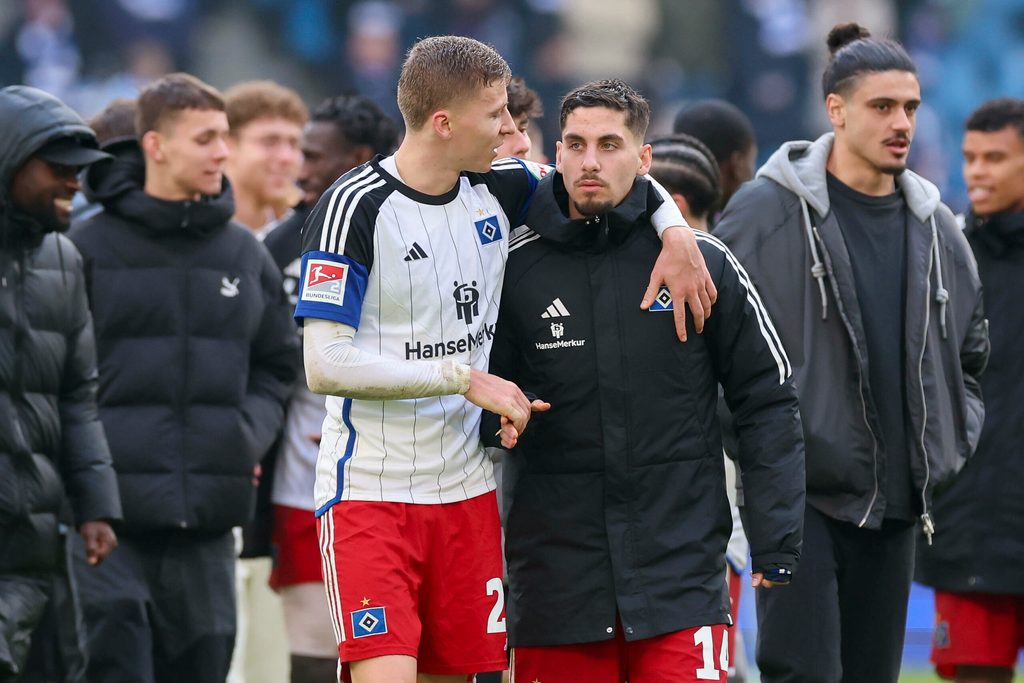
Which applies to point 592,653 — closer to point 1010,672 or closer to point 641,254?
point 641,254

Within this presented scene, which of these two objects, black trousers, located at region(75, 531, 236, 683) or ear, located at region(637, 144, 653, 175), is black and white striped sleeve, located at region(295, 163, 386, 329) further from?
black trousers, located at region(75, 531, 236, 683)

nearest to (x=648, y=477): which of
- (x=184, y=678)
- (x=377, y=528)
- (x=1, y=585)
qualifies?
(x=377, y=528)

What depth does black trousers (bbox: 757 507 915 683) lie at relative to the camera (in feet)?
19.2

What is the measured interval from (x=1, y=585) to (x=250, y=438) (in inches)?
55.7

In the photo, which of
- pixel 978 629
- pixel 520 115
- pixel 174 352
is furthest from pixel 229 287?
pixel 978 629

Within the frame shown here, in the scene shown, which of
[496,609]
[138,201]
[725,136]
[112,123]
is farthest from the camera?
[112,123]

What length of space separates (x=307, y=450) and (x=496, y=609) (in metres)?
2.74

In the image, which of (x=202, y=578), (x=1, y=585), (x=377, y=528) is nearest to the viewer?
(x=377, y=528)

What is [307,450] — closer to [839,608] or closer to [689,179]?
[689,179]

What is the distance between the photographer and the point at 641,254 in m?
5.19

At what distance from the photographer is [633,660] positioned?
5.07 m

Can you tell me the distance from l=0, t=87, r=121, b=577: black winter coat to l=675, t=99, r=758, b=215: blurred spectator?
115 inches

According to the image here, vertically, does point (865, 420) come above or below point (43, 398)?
below

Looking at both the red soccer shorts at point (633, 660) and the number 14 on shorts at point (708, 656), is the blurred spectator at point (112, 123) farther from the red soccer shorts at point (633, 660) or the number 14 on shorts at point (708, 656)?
the number 14 on shorts at point (708, 656)
